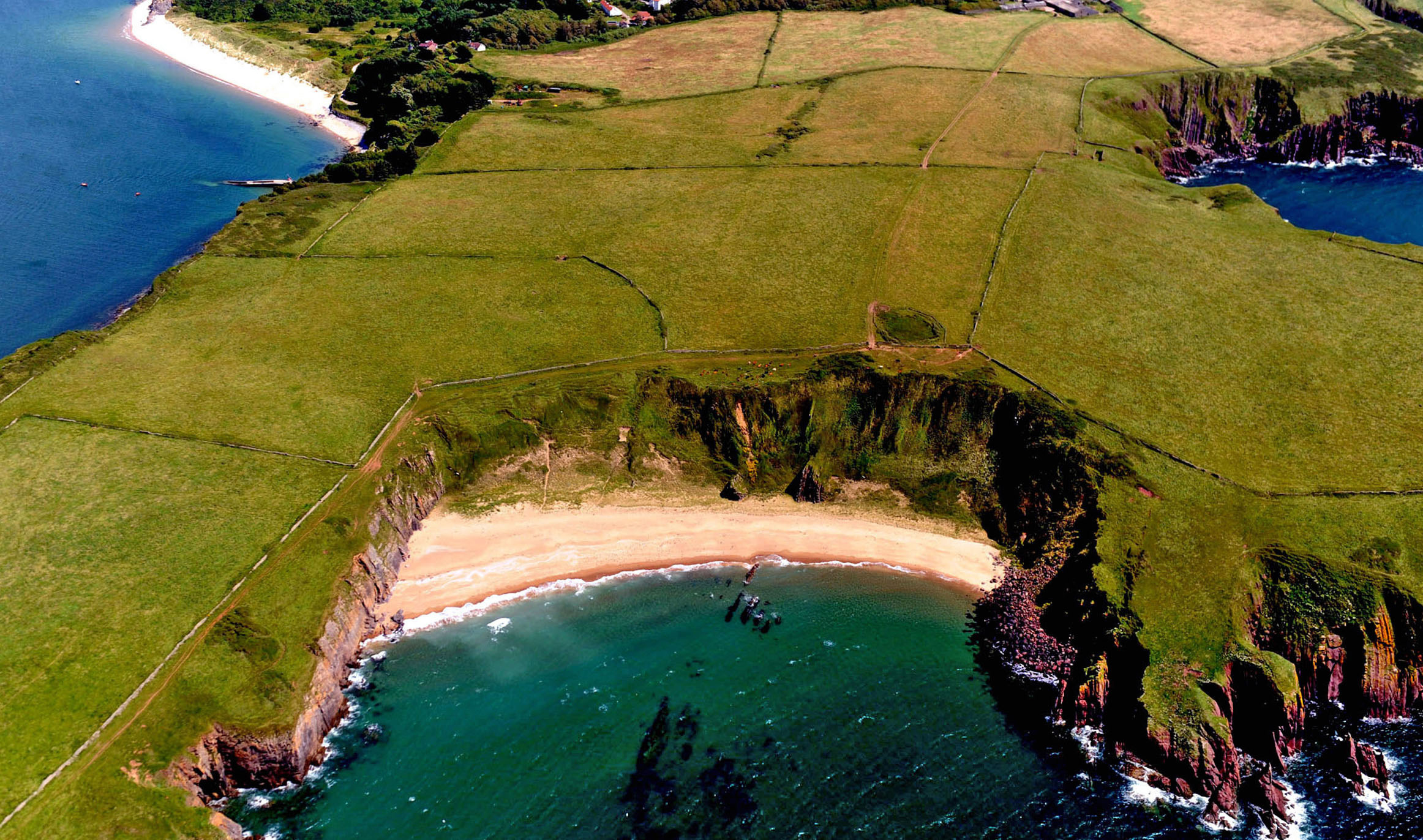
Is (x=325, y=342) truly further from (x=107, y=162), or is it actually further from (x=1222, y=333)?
(x=1222, y=333)

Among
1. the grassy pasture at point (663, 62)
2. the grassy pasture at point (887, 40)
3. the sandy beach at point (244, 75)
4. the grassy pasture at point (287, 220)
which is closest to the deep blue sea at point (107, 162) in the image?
the sandy beach at point (244, 75)

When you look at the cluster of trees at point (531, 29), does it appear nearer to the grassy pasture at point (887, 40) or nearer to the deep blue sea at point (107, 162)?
the deep blue sea at point (107, 162)

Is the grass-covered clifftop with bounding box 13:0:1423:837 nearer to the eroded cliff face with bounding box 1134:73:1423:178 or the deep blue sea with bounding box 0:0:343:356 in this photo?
the deep blue sea with bounding box 0:0:343:356

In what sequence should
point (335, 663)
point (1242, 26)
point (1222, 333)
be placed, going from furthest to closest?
point (1242, 26)
point (1222, 333)
point (335, 663)

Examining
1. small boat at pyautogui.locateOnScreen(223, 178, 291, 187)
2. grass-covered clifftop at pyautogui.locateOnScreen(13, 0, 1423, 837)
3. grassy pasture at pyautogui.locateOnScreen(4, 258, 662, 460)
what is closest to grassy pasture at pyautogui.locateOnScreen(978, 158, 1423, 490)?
grass-covered clifftop at pyautogui.locateOnScreen(13, 0, 1423, 837)

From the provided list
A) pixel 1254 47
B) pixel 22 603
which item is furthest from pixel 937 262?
pixel 1254 47

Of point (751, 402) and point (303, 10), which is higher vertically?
point (303, 10)

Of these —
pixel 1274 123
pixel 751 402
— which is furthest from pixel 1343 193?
pixel 751 402
